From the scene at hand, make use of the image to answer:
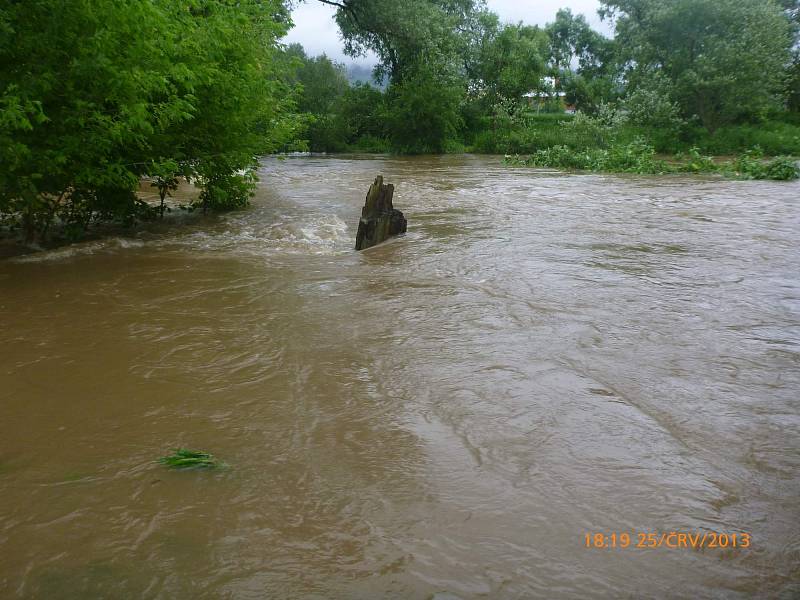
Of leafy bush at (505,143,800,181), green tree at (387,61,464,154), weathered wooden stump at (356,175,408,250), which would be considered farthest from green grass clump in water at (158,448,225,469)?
green tree at (387,61,464,154)

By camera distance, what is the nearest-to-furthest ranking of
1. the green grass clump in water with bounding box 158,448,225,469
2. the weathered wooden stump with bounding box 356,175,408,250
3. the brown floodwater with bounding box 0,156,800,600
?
the brown floodwater with bounding box 0,156,800,600
the green grass clump in water with bounding box 158,448,225,469
the weathered wooden stump with bounding box 356,175,408,250

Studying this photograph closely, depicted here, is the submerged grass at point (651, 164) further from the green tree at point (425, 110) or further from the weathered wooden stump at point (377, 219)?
the weathered wooden stump at point (377, 219)

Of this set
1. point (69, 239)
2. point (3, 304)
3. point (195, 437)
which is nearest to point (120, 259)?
point (69, 239)

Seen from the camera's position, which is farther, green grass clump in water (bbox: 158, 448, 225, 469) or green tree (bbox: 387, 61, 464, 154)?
green tree (bbox: 387, 61, 464, 154)

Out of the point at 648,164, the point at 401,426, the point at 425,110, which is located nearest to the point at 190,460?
the point at 401,426

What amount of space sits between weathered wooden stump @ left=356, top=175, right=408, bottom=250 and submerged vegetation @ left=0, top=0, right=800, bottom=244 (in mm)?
2644

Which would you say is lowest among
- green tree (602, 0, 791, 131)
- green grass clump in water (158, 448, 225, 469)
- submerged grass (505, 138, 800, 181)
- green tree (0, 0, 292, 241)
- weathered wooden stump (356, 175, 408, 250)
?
green grass clump in water (158, 448, 225, 469)

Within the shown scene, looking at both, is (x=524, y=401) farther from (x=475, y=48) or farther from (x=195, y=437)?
(x=475, y=48)
